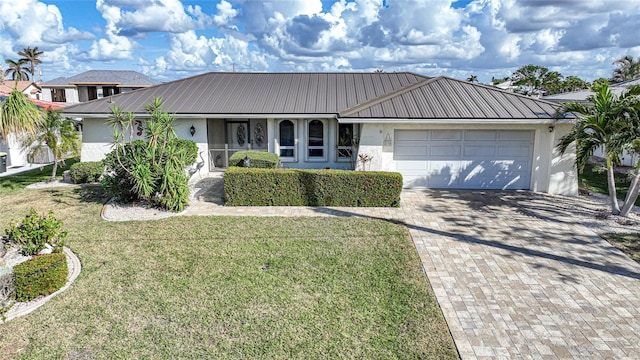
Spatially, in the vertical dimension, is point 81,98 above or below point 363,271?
above

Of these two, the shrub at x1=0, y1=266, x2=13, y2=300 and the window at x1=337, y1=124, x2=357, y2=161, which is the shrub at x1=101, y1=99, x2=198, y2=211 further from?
the window at x1=337, y1=124, x2=357, y2=161

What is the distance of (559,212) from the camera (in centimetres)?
1250

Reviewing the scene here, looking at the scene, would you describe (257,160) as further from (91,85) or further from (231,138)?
(91,85)

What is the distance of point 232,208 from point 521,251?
316 inches

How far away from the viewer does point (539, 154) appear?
14750mm

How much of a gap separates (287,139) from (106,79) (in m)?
38.4

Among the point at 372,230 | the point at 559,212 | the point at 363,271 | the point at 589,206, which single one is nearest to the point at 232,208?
the point at 372,230

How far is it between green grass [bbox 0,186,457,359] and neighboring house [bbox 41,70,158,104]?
135 feet

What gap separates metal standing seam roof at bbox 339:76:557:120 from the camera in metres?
14.3

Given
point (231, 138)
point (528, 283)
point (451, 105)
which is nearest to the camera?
point (528, 283)

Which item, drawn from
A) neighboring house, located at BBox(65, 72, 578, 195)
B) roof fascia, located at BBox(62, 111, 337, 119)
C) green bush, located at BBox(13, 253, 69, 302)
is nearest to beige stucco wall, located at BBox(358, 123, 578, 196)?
neighboring house, located at BBox(65, 72, 578, 195)

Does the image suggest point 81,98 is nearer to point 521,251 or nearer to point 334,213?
point 334,213

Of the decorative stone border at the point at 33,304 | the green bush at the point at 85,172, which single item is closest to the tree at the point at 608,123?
the decorative stone border at the point at 33,304

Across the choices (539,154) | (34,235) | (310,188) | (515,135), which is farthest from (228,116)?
(539,154)
